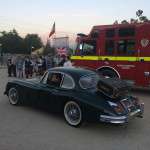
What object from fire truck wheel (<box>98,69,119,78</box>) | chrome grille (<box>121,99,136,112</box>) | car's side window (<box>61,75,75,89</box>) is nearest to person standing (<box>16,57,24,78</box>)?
fire truck wheel (<box>98,69,119,78</box>)

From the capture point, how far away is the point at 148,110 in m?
9.54

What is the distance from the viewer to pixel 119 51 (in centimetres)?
1311

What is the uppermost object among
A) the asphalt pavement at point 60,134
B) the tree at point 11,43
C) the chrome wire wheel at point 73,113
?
the tree at point 11,43

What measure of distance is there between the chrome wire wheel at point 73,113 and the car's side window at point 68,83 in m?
0.47

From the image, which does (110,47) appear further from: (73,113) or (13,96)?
(73,113)

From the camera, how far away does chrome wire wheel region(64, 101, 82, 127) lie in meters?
7.27

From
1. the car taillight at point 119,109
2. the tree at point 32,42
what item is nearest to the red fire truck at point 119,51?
the car taillight at point 119,109

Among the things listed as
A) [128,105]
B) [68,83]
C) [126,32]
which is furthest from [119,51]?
[128,105]

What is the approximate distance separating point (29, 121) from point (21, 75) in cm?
1274

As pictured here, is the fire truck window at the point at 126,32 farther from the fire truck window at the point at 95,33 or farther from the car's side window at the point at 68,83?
the car's side window at the point at 68,83

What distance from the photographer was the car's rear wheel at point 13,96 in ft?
30.7

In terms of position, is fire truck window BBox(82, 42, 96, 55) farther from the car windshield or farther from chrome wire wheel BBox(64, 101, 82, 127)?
chrome wire wheel BBox(64, 101, 82, 127)

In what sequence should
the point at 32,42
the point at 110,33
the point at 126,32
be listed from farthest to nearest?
the point at 32,42
the point at 110,33
the point at 126,32

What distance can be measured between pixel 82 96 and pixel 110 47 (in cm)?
648
